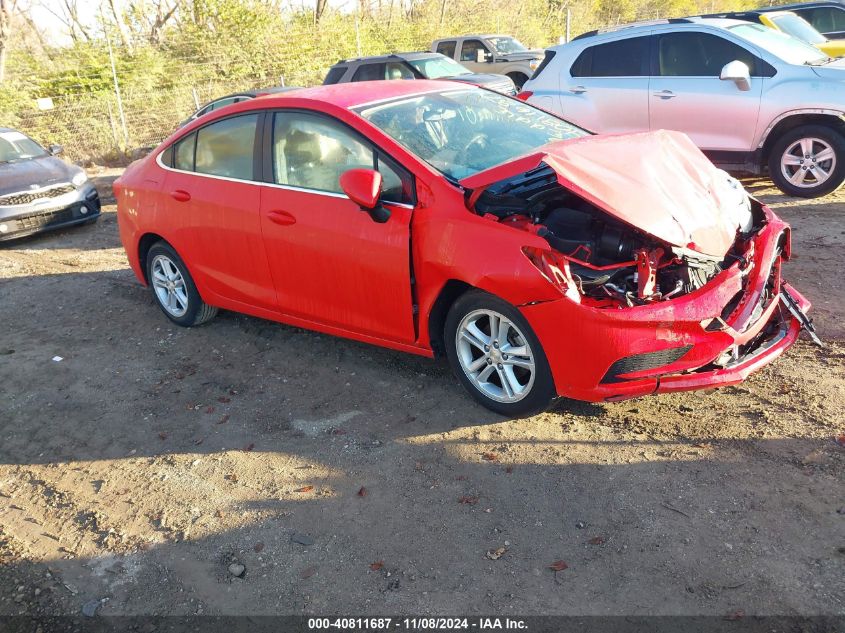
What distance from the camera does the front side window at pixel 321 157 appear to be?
13.7ft

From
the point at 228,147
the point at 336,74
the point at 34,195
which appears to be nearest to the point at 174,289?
the point at 228,147

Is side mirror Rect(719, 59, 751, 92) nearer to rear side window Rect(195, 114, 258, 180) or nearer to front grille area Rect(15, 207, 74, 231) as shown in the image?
rear side window Rect(195, 114, 258, 180)

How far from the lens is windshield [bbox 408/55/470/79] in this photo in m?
13.6

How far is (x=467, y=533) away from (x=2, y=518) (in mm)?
2406

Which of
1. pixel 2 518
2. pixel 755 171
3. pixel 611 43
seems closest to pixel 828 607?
pixel 2 518

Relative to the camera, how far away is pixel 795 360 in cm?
437

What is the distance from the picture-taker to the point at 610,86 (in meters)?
8.90

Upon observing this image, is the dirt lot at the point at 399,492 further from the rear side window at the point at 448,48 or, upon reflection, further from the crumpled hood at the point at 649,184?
the rear side window at the point at 448,48

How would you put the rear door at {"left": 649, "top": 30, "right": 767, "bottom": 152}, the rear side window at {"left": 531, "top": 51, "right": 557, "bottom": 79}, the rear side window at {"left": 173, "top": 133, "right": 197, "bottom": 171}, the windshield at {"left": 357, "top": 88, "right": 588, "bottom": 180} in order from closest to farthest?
the windshield at {"left": 357, "top": 88, "right": 588, "bottom": 180} → the rear side window at {"left": 173, "top": 133, "right": 197, "bottom": 171} → the rear door at {"left": 649, "top": 30, "right": 767, "bottom": 152} → the rear side window at {"left": 531, "top": 51, "right": 557, "bottom": 79}

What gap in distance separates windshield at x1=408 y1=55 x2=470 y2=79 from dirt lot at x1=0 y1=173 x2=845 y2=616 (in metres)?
9.58

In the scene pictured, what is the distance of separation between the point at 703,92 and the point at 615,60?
1268mm

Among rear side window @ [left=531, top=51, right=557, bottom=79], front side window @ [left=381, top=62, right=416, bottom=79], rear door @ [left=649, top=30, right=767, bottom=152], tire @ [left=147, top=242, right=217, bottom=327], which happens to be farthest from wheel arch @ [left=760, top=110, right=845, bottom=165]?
front side window @ [left=381, top=62, right=416, bottom=79]

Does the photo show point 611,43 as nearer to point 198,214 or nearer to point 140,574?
point 198,214

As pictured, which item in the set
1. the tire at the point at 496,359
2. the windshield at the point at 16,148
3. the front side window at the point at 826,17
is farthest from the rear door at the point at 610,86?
the windshield at the point at 16,148
